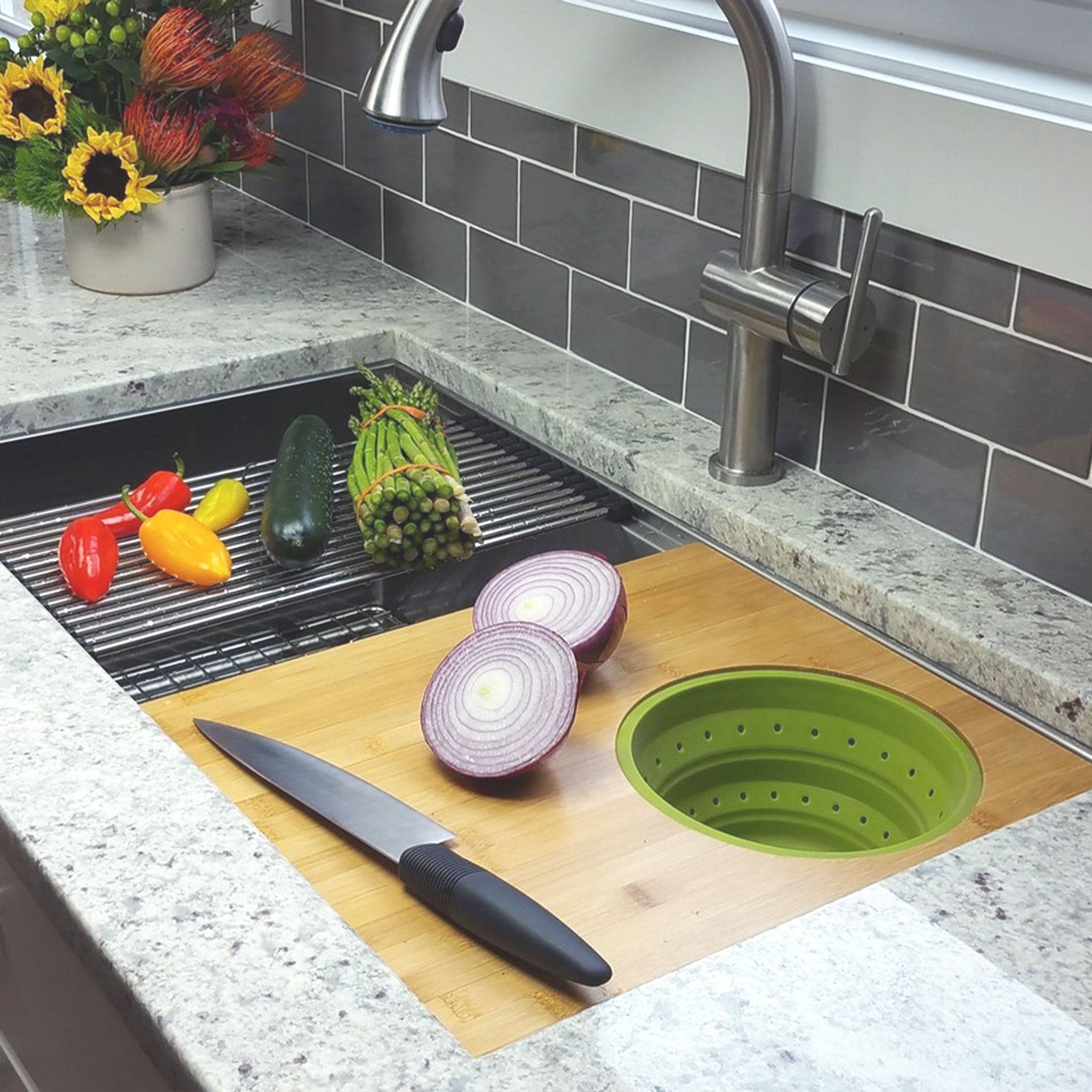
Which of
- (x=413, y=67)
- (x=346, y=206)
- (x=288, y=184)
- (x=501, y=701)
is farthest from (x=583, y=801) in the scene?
(x=288, y=184)

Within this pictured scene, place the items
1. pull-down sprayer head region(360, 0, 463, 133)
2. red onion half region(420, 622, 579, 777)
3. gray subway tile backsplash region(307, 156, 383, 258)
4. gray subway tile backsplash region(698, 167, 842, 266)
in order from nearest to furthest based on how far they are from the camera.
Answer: red onion half region(420, 622, 579, 777)
pull-down sprayer head region(360, 0, 463, 133)
gray subway tile backsplash region(698, 167, 842, 266)
gray subway tile backsplash region(307, 156, 383, 258)

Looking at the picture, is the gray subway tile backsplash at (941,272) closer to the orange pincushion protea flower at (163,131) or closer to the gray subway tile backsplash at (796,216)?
the gray subway tile backsplash at (796,216)

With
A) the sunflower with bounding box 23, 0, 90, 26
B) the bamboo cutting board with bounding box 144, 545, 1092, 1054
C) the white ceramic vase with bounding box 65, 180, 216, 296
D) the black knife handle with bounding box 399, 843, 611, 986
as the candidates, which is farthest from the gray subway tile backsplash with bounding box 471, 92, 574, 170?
the black knife handle with bounding box 399, 843, 611, 986

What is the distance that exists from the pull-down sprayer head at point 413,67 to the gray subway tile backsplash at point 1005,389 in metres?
0.42

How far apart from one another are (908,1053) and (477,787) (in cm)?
34

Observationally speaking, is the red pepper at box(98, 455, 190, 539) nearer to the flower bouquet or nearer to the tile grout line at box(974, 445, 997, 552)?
the flower bouquet

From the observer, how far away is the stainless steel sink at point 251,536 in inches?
49.0

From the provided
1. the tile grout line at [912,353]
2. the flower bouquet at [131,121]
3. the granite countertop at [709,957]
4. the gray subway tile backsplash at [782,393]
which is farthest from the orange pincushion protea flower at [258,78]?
the tile grout line at [912,353]

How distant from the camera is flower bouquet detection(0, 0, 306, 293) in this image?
1.67 metres

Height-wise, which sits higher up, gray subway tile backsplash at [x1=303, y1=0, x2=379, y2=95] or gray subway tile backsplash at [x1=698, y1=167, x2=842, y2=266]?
gray subway tile backsplash at [x1=303, y1=0, x2=379, y2=95]

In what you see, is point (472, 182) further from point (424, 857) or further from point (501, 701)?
point (424, 857)

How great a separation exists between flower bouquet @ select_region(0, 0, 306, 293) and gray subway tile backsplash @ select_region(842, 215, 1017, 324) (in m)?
0.75

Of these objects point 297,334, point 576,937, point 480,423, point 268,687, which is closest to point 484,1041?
point 576,937

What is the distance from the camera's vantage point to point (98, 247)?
1784 mm
